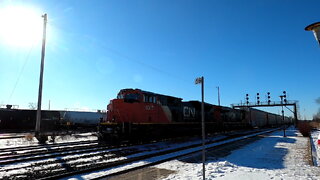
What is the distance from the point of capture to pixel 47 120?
29.7m

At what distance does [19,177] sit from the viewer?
5.94 m

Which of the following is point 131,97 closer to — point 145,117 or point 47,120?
point 145,117

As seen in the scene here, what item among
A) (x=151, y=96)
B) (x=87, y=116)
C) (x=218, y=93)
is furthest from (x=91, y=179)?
(x=218, y=93)

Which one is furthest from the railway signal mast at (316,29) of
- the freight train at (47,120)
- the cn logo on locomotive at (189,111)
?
the freight train at (47,120)

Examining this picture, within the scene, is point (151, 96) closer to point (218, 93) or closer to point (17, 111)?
point (17, 111)

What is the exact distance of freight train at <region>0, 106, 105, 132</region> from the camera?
28.8 meters

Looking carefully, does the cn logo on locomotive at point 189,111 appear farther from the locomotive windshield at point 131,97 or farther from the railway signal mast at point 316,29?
the railway signal mast at point 316,29

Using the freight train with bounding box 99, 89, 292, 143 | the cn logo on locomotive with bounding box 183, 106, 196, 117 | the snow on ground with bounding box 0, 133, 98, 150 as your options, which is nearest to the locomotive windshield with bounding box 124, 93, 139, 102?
the freight train with bounding box 99, 89, 292, 143

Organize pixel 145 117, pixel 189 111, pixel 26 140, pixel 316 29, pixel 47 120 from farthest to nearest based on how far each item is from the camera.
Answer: pixel 47 120, pixel 189 111, pixel 26 140, pixel 145 117, pixel 316 29

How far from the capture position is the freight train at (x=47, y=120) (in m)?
28.8

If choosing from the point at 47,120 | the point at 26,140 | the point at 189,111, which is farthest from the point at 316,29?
the point at 47,120

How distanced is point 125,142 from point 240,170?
870 cm

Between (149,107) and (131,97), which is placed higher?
(131,97)

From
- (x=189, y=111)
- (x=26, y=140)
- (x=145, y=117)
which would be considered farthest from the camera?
(x=189, y=111)
